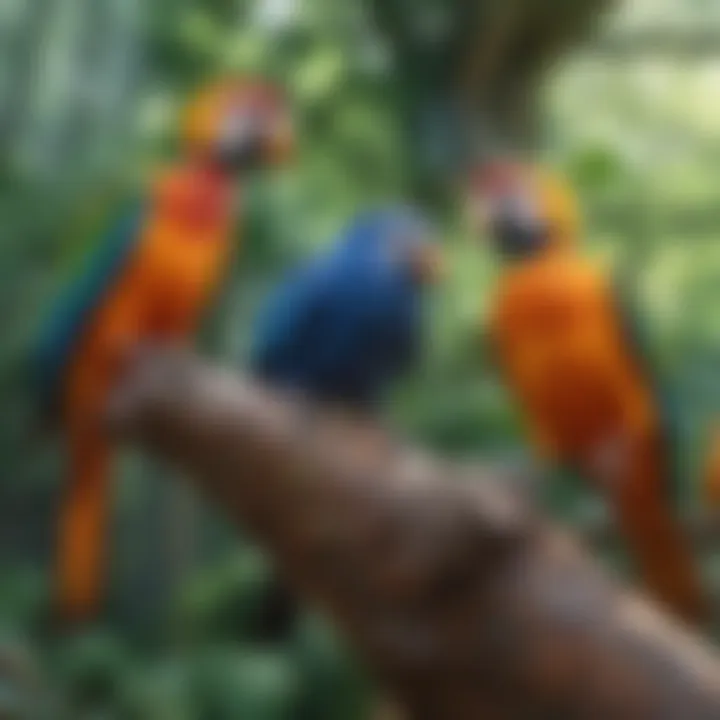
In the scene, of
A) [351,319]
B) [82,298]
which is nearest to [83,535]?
[82,298]

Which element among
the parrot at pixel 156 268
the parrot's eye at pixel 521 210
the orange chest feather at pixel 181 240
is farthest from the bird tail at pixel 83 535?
the parrot's eye at pixel 521 210

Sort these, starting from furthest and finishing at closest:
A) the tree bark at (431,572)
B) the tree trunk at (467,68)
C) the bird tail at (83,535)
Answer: the tree trunk at (467,68) < the bird tail at (83,535) < the tree bark at (431,572)

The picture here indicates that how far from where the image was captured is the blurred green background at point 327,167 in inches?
56.9

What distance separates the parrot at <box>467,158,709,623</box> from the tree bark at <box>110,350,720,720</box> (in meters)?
0.26

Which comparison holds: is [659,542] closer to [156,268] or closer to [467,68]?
[156,268]

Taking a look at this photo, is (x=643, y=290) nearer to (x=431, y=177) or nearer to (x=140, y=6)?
(x=431, y=177)

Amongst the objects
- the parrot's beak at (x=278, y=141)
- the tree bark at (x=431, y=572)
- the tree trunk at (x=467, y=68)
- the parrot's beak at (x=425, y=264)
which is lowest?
the tree bark at (x=431, y=572)

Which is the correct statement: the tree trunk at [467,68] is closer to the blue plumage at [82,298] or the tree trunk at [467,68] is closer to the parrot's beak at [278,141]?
the parrot's beak at [278,141]

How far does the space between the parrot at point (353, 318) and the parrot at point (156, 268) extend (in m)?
0.08

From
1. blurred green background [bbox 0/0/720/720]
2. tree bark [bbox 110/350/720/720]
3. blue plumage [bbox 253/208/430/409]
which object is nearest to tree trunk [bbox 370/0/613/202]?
blurred green background [bbox 0/0/720/720]

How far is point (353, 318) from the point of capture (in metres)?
1.16

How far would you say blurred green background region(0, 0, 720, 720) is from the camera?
4.75ft

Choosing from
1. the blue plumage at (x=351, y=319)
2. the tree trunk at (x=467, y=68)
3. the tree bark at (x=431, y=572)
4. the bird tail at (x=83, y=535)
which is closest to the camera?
the tree bark at (x=431, y=572)

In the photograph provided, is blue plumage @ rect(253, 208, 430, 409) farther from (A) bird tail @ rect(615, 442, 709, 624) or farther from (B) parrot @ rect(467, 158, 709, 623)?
(A) bird tail @ rect(615, 442, 709, 624)
